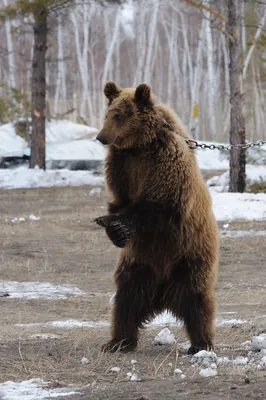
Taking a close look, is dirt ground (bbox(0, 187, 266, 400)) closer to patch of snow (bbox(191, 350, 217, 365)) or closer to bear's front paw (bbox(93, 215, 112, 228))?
patch of snow (bbox(191, 350, 217, 365))

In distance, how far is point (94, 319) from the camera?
284 inches

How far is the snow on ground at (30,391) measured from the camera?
4141 mm

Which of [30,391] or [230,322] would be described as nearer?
[30,391]

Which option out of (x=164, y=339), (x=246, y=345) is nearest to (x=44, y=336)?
(x=164, y=339)

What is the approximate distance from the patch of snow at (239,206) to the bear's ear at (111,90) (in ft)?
30.0

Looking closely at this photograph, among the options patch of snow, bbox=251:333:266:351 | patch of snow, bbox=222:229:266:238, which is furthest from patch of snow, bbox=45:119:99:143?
patch of snow, bbox=251:333:266:351

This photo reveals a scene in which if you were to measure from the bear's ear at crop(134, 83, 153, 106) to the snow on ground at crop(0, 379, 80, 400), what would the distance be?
82.3 inches

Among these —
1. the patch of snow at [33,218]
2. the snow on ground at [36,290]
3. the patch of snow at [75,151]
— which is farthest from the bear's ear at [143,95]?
the patch of snow at [75,151]

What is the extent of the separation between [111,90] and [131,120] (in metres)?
0.38

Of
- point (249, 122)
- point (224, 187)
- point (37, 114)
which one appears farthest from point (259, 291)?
point (249, 122)

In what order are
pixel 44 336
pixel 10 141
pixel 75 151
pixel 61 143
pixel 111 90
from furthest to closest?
pixel 10 141, pixel 61 143, pixel 75 151, pixel 44 336, pixel 111 90

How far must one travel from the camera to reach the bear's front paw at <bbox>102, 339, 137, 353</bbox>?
5.69 meters

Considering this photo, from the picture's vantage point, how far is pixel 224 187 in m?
19.7

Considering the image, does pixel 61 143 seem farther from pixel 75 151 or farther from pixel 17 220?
pixel 17 220
